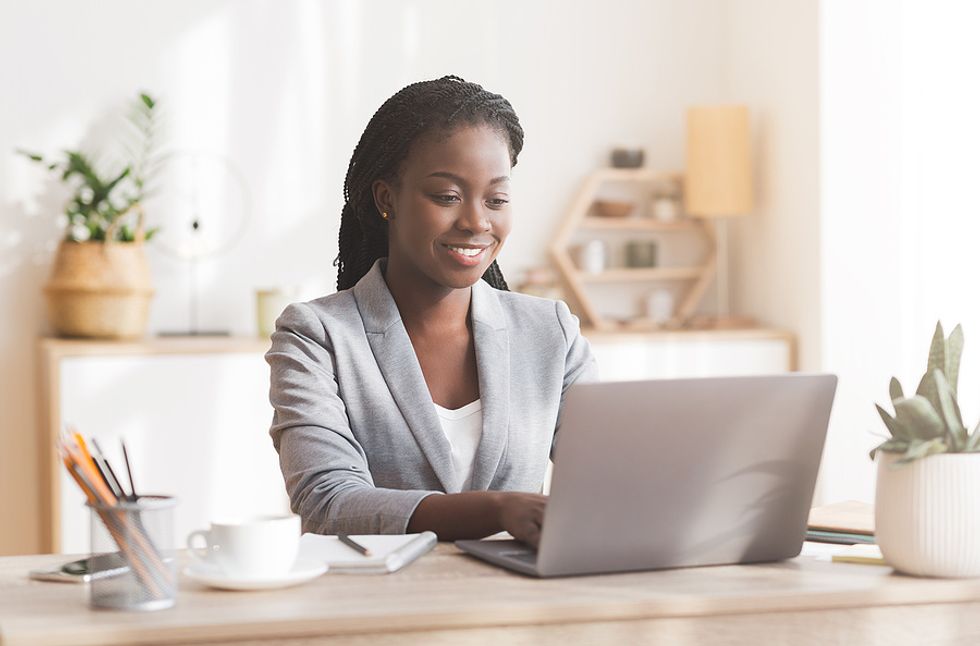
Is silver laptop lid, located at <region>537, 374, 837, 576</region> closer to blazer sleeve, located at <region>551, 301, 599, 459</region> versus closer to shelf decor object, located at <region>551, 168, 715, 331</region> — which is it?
blazer sleeve, located at <region>551, 301, 599, 459</region>

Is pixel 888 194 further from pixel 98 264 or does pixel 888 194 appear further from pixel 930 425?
pixel 930 425

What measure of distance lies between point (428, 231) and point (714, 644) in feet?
2.79

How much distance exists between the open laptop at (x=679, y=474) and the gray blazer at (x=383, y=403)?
355mm

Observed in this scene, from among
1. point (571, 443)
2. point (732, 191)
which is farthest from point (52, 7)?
point (571, 443)

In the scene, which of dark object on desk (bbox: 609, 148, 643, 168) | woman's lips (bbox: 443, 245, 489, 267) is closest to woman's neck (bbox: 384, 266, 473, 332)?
woman's lips (bbox: 443, 245, 489, 267)

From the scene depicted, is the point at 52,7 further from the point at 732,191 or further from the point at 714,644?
the point at 714,644

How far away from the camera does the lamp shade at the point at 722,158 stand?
13.7 ft

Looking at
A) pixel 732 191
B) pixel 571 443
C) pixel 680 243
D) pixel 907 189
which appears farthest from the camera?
pixel 680 243

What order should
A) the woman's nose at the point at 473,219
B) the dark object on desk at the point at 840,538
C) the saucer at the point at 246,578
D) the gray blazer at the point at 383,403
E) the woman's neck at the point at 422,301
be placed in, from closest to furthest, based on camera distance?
the saucer at the point at 246,578 < the dark object on desk at the point at 840,538 < the gray blazer at the point at 383,403 < the woman's nose at the point at 473,219 < the woman's neck at the point at 422,301

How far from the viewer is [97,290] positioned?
3.71m

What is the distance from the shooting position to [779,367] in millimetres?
Answer: 4070

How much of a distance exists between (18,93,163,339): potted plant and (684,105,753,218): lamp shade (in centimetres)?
167

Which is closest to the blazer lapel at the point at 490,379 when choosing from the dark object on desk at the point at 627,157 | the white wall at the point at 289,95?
the white wall at the point at 289,95

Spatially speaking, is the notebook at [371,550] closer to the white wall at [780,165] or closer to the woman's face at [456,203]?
the woman's face at [456,203]
